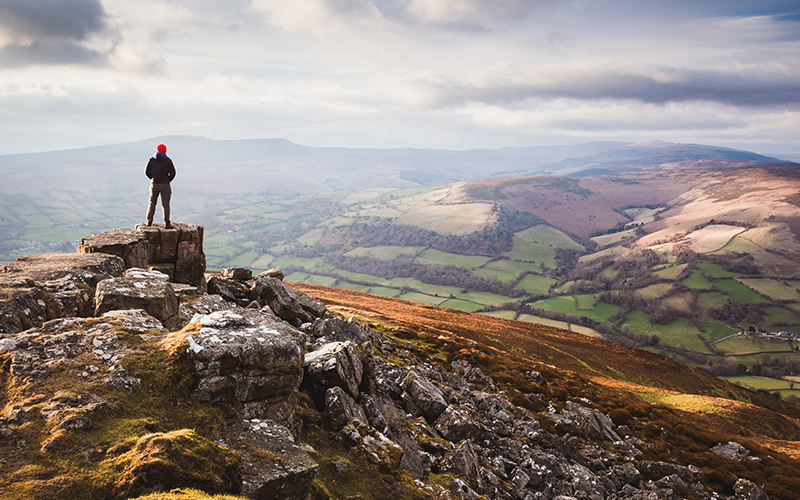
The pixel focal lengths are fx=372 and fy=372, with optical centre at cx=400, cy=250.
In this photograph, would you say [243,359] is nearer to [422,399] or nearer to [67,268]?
[67,268]

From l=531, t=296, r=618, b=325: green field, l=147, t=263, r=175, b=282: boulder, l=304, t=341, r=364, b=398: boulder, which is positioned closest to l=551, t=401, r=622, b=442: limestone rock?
l=304, t=341, r=364, b=398: boulder

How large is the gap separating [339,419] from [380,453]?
207 cm

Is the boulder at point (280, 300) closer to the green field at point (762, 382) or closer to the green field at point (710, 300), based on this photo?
the green field at point (762, 382)

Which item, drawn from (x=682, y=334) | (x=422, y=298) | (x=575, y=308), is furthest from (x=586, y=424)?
(x=682, y=334)

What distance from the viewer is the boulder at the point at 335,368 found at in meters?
16.5

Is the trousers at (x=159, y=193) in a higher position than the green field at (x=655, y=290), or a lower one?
higher

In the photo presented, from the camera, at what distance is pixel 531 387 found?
3444 centimetres

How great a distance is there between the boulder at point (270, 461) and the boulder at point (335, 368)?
461 cm

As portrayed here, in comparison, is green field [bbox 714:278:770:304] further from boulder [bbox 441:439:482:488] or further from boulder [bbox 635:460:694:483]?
boulder [bbox 441:439:482:488]

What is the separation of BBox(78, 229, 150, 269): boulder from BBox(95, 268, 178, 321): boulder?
18.0ft

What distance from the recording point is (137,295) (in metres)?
14.5

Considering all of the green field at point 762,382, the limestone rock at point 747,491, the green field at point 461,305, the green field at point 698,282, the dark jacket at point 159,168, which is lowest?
the green field at point 762,382

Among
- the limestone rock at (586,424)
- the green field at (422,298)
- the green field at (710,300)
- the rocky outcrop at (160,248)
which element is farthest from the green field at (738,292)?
the rocky outcrop at (160,248)

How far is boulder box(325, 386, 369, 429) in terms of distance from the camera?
15.0 m
